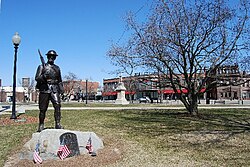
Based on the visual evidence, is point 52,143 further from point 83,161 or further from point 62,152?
point 83,161

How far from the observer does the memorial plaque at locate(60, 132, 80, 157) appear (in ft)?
21.1

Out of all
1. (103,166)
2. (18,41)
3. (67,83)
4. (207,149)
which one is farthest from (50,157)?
(67,83)

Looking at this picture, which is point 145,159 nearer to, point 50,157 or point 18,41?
point 50,157

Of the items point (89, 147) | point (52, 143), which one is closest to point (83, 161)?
point (89, 147)

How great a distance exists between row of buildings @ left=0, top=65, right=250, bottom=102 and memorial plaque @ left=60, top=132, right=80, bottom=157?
33.2 ft

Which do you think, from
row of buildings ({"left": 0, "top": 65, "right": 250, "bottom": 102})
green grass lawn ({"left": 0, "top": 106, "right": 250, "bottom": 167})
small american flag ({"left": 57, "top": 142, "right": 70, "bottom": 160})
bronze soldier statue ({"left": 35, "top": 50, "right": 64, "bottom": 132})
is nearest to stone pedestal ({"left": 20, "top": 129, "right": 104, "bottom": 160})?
small american flag ({"left": 57, "top": 142, "right": 70, "bottom": 160})

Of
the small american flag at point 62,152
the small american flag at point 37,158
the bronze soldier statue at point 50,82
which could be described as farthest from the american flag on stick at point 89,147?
the small american flag at point 37,158

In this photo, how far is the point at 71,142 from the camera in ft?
21.4

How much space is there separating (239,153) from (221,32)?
30.7 feet

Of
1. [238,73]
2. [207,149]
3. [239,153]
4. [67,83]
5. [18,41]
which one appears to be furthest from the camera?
[67,83]

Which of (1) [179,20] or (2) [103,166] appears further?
(1) [179,20]

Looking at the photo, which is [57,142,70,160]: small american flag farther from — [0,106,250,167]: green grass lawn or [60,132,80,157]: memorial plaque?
[0,106,250,167]: green grass lawn

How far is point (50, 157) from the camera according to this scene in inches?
246

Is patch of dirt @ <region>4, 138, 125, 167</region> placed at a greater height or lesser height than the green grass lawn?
lesser
